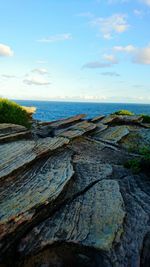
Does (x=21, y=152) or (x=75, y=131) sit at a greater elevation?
(x=21, y=152)

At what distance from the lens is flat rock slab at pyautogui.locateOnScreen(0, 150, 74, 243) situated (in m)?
5.23

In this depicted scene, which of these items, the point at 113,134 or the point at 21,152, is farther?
the point at 113,134

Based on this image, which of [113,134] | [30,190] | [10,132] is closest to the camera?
[30,190]

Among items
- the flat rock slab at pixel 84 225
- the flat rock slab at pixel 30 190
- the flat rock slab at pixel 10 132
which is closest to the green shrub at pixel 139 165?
the flat rock slab at pixel 30 190

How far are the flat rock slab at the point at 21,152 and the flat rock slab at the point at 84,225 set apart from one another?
193cm

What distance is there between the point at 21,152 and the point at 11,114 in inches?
259

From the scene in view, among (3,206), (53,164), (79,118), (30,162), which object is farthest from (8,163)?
(79,118)

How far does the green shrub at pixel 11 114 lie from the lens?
48.0 feet

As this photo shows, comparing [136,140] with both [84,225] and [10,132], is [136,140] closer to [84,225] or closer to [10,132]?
[10,132]

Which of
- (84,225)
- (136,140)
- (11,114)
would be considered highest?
(11,114)

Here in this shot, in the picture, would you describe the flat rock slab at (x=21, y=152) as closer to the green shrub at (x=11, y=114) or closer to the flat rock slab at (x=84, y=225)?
the flat rock slab at (x=84, y=225)

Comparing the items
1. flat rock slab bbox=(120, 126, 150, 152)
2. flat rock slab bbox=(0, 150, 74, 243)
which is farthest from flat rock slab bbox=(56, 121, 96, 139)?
flat rock slab bbox=(0, 150, 74, 243)

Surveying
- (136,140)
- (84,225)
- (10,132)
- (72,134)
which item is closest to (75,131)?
(72,134)

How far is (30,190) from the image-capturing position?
21.3ft
